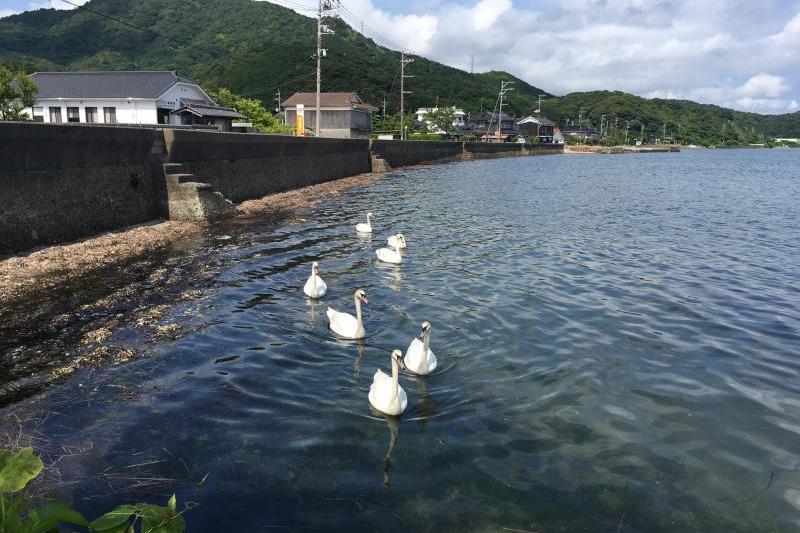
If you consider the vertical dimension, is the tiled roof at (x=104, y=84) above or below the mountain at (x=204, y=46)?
below

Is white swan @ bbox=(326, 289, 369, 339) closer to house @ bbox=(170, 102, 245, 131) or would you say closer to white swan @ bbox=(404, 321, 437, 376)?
white swan @ bbox=(404, 321, 437, 376)

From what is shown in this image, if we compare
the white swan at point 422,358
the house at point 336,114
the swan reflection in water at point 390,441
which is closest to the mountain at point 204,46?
the house at point 336,114

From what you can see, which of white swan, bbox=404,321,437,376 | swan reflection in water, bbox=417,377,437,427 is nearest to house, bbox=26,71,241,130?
white swan, bbox=404,321,437,376

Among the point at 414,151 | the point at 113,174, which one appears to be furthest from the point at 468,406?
the point at 414,151

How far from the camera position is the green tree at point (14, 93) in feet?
106

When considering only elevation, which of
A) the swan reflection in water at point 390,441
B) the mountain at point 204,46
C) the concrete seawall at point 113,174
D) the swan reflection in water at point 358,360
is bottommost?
the swan reflection in water at point 390,441

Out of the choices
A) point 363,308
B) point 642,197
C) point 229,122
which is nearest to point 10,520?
point 363,308

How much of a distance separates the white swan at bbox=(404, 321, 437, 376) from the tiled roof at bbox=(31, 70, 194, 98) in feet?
142

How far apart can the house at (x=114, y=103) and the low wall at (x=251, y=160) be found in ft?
45.9

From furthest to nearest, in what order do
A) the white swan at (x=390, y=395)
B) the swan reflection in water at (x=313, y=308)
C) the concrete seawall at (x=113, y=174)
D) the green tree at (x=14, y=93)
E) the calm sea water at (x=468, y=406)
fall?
the green tree at (x=14, y=93), the concrete seawall at (x=113, y=174), the swan reflection in water at (x=313, y=308), the white swan at (x=390, y=395), the calm sea water at (x=468, y=406)

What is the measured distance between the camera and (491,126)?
121062 millimetres

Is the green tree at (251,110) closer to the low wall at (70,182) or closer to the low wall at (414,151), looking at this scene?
the low wall at (414,151)

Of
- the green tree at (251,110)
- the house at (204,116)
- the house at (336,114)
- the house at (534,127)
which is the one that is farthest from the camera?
the house at (534,127)

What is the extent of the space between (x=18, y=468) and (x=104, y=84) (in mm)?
51274
